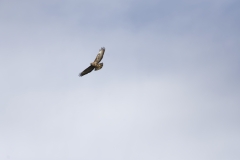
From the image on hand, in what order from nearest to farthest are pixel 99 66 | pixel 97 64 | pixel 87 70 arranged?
pixel 99 66 → pixel 97 64 → pixel 87 70

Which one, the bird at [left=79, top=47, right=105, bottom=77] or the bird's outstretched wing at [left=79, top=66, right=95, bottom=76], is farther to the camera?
the bird's outstretched wing at [left=79, top=66, right=95, bottom=76]

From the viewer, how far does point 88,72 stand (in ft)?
164

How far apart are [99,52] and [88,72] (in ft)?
13.4

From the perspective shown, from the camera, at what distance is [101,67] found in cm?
4716

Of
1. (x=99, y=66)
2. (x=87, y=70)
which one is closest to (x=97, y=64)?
(x=99, y=66)

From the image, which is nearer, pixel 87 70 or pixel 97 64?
pixel 97 64

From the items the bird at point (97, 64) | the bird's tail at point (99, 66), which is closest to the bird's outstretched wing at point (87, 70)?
the bird at point (97, 64)

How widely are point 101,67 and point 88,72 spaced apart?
3.83 meters

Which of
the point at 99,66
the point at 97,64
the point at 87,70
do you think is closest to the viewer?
the point at 99,66

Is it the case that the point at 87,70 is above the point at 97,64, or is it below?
below

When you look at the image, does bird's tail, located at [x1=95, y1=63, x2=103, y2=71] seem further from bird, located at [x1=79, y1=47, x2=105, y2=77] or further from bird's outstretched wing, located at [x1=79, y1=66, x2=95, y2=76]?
bird's outstretched wing, located at [x1=79, y1=66, x2=95, y2=76]

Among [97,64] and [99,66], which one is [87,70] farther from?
[99,66]

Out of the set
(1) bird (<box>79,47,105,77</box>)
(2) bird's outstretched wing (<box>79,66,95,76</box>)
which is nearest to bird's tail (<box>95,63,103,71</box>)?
(1) bird (<box>79,47,105,77</box>)

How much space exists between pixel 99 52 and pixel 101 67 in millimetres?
3136
